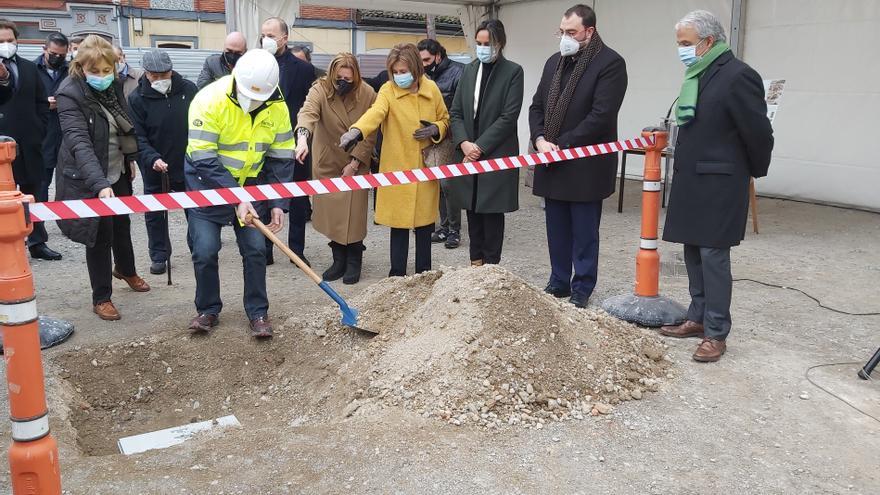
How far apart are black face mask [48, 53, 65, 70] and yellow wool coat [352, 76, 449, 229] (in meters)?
3.60

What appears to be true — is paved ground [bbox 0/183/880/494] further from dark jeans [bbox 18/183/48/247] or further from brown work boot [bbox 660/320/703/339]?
dark jeans [bbox 18/183/48/247]

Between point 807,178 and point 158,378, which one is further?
point 807,178

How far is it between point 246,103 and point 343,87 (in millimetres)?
1572

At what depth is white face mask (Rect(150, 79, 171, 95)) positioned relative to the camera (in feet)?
19.1

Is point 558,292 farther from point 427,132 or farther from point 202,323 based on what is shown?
point 202,323

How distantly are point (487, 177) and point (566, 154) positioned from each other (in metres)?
0.96

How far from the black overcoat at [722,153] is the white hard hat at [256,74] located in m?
2.29

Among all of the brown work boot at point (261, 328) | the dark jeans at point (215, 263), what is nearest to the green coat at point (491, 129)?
the dark jeans at point (215, 263)

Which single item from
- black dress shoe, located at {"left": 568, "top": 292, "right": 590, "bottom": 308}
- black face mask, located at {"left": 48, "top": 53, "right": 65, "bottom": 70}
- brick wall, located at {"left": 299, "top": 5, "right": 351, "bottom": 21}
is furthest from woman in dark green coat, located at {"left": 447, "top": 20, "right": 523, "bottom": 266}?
brick wall, located at {"left": 299, "top": 5, "right": 351, "bottom": 21}

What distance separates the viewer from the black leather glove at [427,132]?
5.82m

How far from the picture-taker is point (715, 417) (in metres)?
3.71

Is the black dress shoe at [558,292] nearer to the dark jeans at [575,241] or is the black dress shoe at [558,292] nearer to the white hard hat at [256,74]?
the dark jeans at [575,241]

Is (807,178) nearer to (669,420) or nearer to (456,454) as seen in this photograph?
(669,420)

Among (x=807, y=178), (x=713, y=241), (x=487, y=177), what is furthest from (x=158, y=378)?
(x=807, y=178)
